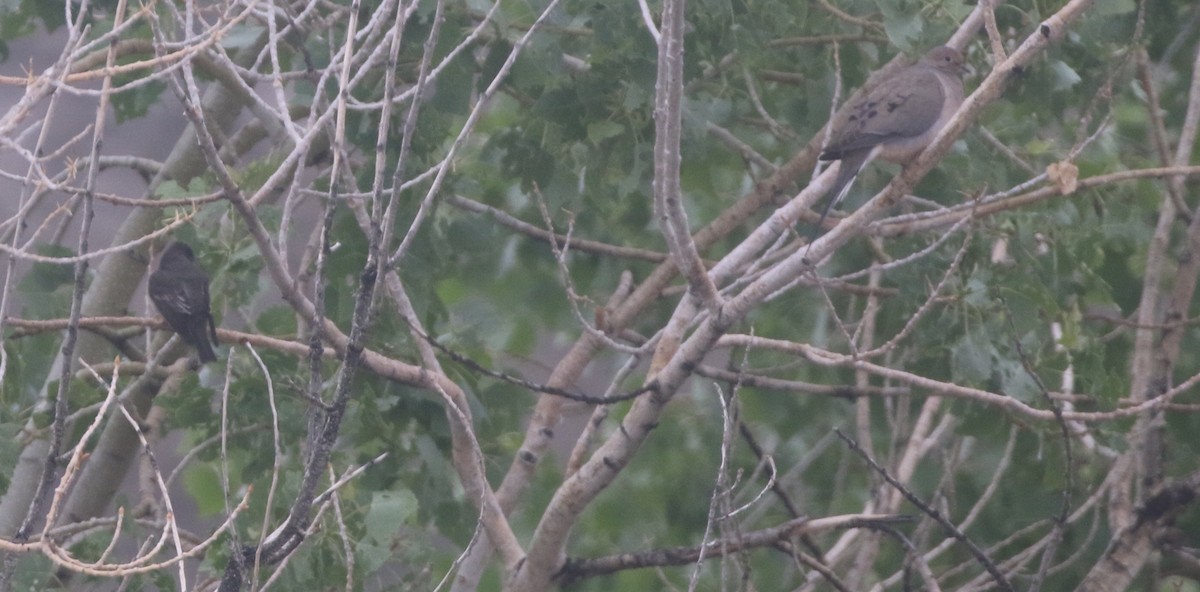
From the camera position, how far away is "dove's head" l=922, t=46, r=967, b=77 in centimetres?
478

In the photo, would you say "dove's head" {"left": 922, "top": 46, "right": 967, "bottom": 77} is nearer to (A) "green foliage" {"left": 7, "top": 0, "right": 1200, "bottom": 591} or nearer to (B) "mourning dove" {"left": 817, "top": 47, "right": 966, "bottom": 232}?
(B) "mourning dove" {"left": 817, "top": 47, "right": 966, "bottom": 232}

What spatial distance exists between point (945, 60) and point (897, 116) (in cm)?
58

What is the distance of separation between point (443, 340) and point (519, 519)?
1.70m

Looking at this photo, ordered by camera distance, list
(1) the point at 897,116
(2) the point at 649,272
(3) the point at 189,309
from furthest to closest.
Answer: (2) the point at 649,272 < (3) the point at 189,309 < (1) the point at 897,116

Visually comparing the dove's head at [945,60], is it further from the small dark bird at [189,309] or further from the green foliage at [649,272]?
the small dark bird at [189,309]

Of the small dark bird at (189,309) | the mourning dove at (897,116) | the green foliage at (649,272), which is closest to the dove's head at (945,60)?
the mourning dove at (897,116)

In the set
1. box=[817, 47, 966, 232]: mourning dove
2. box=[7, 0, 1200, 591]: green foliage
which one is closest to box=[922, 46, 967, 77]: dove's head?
box=[817, 47, 966, 232]: mourning dove

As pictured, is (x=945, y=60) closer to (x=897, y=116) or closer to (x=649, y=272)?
(x=897, y=116)

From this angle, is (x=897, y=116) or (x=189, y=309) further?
(x=189, y=309)

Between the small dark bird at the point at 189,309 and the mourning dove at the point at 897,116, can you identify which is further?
the small dark bird at the point at 189,309

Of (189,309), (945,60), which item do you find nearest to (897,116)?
(945,60)

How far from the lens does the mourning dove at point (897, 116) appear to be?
4199 millimetres

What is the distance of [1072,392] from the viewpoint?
4.64 m

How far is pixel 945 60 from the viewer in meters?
4.86
